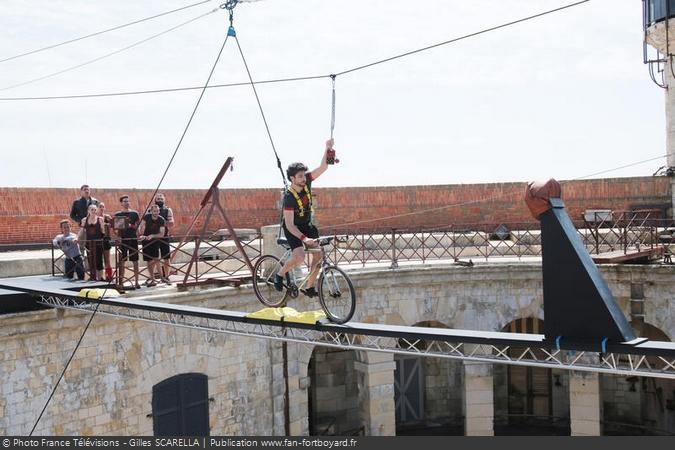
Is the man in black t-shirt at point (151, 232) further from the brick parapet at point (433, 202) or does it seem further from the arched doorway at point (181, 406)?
the brick parapet at point (433, 202)

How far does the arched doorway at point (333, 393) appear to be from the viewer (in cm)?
2019

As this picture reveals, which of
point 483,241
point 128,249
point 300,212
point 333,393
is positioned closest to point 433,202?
point 483,241

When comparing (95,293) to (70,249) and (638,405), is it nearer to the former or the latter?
(70,249)

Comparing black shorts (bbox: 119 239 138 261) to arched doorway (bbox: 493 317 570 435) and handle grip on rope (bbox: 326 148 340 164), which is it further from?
arched doorway (bbox: 493 317 570 435)

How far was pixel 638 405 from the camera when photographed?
810 inches

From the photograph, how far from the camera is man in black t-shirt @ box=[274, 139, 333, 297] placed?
8.34 meters

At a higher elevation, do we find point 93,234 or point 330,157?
point 330,157

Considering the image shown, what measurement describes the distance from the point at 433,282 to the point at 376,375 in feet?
8.07

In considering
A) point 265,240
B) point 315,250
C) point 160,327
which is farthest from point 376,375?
point 315,250

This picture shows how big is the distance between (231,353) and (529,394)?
10332mm

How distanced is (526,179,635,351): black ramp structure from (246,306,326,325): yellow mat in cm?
287

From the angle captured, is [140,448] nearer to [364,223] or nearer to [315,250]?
[315,250]

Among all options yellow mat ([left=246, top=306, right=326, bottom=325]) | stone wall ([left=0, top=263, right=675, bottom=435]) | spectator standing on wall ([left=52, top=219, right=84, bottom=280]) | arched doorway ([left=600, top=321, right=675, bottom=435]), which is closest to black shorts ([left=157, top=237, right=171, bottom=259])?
stone wall ([left=0, top=263, right=675, bottom=435])

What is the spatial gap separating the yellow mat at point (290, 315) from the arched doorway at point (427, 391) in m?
12.6
